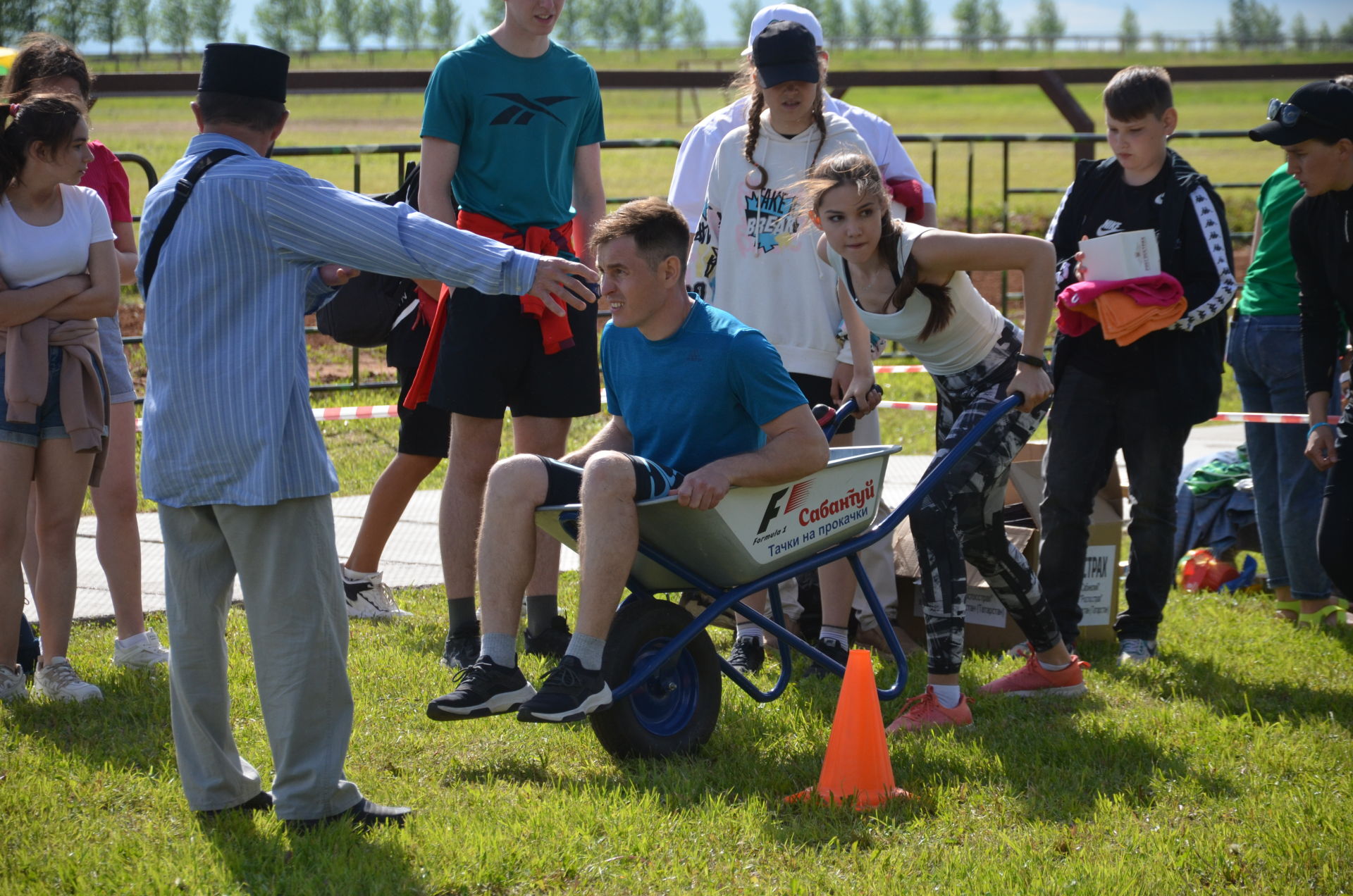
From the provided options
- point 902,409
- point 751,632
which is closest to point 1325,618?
point 751,632

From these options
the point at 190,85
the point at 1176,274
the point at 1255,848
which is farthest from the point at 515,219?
the point at 190,85

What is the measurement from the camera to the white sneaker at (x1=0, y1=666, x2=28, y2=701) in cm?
428

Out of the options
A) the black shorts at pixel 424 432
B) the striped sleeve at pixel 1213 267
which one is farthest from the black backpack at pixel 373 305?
the striped sleeve at pixel 1213 267

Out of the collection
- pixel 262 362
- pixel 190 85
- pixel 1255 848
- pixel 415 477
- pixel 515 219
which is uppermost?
pixel 190 85

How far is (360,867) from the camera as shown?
3072 mm

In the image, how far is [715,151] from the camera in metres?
5.17

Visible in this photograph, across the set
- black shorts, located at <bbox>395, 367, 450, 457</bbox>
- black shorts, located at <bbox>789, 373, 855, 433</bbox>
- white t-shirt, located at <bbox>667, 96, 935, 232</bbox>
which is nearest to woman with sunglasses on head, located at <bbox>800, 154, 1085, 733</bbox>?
black shorts, located at <bbox>789, 373, 855, 433</bbox>

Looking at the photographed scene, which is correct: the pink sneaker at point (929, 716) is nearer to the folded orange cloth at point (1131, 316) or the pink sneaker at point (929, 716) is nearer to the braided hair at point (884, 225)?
the braided hair at point (884, 225)

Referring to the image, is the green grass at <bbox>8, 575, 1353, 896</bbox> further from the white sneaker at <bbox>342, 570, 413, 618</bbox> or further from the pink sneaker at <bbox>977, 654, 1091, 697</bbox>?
the white sneaker at <bbox>342, 570, 413, 618</bbox>

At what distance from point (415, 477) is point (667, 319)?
1.96 meters

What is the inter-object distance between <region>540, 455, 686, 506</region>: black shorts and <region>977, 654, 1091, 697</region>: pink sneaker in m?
1.58

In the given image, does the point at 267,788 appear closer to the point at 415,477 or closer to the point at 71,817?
the point at 71,817

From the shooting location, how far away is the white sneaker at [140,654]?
4.66 meters

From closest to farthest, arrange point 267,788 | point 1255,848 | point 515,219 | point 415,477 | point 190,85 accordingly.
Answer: point 1255,848, point 267,788, point 515,219, point 415,477, point 190,85
